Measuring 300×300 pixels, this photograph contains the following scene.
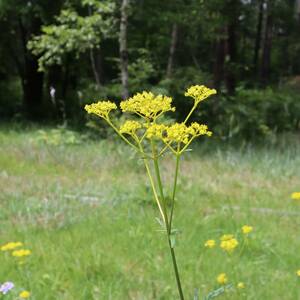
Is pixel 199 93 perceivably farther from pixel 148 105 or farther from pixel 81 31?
pixel 81 31

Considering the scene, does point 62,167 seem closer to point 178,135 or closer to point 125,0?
point 125,0

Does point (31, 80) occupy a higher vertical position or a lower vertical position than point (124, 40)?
lower

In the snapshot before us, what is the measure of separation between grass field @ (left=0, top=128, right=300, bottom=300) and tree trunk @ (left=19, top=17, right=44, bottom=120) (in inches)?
257

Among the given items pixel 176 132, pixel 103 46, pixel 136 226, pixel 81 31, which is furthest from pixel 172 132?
pixel 103 46

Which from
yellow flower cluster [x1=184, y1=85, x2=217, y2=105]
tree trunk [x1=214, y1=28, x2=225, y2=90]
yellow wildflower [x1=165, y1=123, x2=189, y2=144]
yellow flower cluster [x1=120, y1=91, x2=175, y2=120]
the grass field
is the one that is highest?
yellow flower cluster [x1=184, y1=85, x2=217, y2=105]

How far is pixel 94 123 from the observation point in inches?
357

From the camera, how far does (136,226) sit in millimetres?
3846

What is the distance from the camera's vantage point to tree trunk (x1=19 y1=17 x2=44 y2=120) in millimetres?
12850

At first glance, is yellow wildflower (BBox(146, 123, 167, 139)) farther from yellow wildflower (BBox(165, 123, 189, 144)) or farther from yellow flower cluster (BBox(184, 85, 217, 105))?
yellow flower cluster (BBox(184, 85, 217, 105))

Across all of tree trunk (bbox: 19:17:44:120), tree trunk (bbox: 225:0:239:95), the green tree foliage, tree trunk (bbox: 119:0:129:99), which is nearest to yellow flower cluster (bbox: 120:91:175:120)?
tree trunk (bbox: 119:0:129:99)

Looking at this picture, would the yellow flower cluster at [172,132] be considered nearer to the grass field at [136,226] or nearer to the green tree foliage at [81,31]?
the grass field at [136,226]

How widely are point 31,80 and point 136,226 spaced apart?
34.2ft

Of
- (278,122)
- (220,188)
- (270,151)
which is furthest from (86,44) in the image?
(278,122)

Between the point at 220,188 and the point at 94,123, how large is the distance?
4132 millimetres
